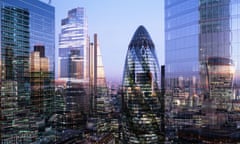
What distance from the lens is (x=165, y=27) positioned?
28297 millimetres

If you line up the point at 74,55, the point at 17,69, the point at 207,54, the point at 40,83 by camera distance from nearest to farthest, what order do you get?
1. the point at 207,54
2. the point at 17,69
3. the point at 40,83
4. the point at 74,55

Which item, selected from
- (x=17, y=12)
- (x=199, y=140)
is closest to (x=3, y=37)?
(x=17, y=12)

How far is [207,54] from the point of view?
25156mm

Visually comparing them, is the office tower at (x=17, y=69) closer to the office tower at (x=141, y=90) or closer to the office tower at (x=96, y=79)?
the office tower at (x=141, y=90)

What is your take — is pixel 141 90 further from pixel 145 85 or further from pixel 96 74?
pixel 96 74

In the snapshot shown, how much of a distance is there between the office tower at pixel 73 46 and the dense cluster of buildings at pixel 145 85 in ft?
20.0

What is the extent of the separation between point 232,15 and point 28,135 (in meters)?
38.5

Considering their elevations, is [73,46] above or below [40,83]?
above

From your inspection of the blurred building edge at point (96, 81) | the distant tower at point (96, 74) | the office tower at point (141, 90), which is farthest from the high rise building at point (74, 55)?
the office tower at point (141, 90)

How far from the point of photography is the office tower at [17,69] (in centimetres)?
4697

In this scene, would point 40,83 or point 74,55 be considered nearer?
point 40,83

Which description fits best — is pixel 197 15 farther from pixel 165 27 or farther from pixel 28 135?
pixel 28 135

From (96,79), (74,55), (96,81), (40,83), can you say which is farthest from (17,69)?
(96,79)

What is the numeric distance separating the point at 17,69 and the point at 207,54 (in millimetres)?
36030
